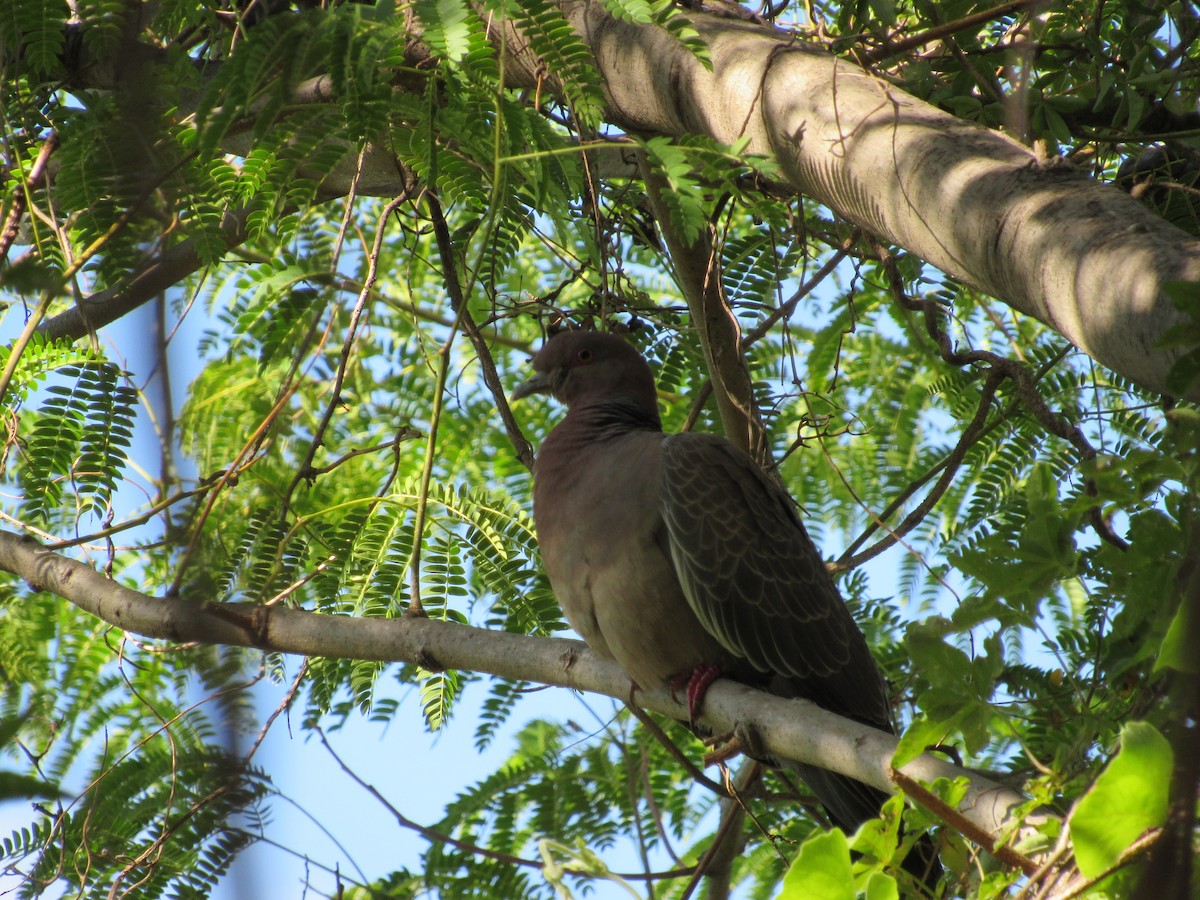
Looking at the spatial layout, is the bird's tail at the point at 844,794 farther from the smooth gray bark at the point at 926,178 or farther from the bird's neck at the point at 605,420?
the smooth gray bark at the point at 926,178

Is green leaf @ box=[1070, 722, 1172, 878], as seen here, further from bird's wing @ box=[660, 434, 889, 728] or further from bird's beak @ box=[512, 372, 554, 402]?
bird's beak @ box=[512, 372, 554, 402]

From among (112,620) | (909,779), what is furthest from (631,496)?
(909,779)

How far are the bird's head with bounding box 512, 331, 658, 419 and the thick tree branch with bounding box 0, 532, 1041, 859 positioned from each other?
1308 millimetres

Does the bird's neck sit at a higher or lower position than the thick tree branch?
higher

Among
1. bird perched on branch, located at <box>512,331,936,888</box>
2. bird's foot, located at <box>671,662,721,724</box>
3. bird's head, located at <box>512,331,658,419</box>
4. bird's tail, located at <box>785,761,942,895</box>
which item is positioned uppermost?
bird's head, located at <box>512,331,658,419</box>

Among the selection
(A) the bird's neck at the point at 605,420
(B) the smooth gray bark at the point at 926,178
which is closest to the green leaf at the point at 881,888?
(B) the smooth gray bark at the point at 926,178

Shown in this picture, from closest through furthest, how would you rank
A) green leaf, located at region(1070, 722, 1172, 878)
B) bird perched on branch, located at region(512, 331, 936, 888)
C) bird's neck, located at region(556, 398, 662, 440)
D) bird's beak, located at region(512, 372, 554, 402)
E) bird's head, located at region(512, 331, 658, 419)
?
green leaf, located at region(1070, 722, 1172, 878)
bird perched on branch, located at region(512, 331, 936, 888)
bird's neck, located at region(556, 398, 662, 440)
bird's head, located at region(512, 331, 658, 419)
bird's beak, located at region(512, 372, 554, 402)

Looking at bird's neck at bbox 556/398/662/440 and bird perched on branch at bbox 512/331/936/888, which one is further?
bird's neck at bbox 556/398/662/440

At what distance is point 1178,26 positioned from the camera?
3.27 m

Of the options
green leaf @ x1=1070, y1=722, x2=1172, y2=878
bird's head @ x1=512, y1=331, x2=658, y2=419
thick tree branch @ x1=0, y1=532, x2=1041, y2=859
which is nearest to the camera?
green leaf @ x1=1070, y1=722, x2=1172, y2=878

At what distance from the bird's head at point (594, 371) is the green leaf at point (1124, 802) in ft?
10.1

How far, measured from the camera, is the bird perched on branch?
364 cm

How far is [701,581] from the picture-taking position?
370cm

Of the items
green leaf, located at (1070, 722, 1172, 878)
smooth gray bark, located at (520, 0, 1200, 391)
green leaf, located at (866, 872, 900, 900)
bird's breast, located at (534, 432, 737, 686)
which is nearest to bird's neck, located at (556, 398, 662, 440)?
bird's breast, located at (534, 432, 737, 686)
